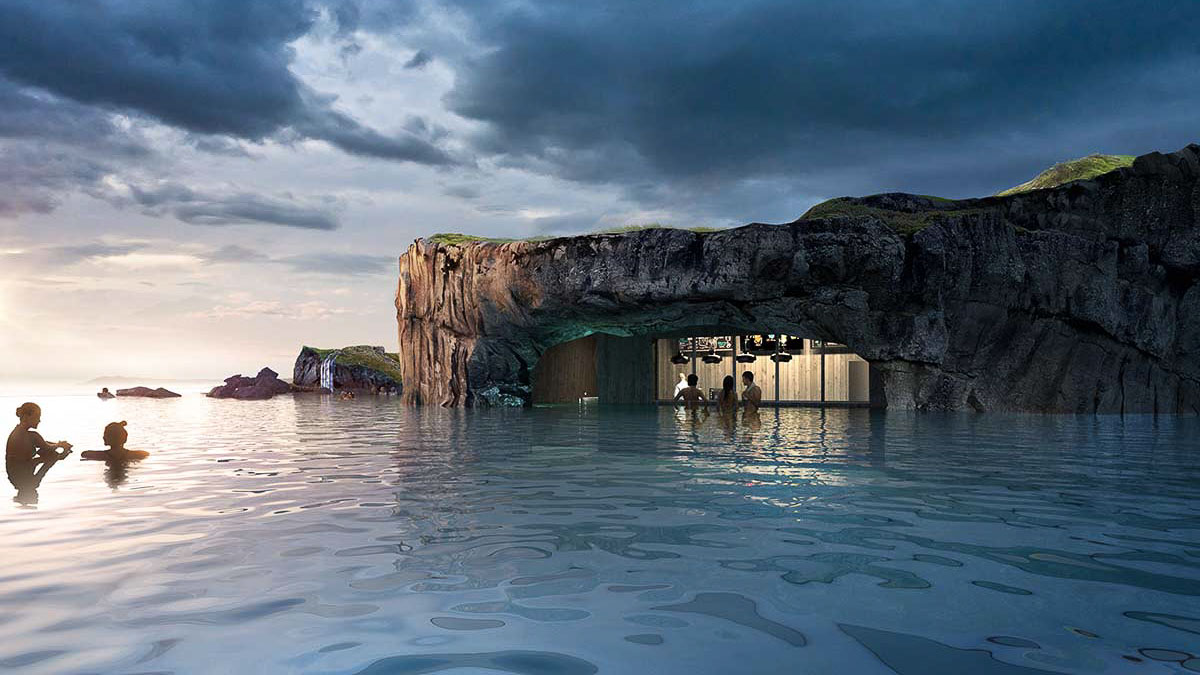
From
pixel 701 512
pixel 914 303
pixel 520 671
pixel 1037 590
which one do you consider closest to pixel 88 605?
pixel 520 671

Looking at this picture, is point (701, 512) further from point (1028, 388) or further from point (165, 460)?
point (1028, 388)

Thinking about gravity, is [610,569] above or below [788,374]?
below

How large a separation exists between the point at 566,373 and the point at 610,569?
32844 millimetres

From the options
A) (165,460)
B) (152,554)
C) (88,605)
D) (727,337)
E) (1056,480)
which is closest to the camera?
(88,605)

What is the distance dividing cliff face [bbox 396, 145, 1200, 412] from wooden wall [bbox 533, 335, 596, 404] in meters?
10.8

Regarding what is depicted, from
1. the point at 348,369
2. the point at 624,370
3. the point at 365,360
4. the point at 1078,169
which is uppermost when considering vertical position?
the point at 1078,169

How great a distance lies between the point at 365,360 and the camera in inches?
2773

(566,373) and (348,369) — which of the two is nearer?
(566,373)

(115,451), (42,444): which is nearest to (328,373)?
(115,451)

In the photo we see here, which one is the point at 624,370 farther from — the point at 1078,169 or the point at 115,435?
the point at 115,435

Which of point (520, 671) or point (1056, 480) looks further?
point (1056, 480)

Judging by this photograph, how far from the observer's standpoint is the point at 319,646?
3.31 m

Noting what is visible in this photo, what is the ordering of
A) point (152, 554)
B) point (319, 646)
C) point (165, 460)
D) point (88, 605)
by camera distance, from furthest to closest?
point (165, 460) < point (152, 554) < point (88, 605) < point (319, 646)

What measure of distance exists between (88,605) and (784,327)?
23.5 m
